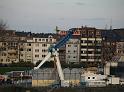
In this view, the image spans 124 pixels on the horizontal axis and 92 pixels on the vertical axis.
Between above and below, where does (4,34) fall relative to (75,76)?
above

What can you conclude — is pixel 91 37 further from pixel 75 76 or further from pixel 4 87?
pixel 4 87

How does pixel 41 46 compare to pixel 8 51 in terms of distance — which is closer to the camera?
pixel 8 51

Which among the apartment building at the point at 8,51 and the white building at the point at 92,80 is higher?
the apartment building at the point at 8,51

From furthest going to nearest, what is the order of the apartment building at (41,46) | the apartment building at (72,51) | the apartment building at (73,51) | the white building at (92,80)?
the apartment building at (41,46) → the apartment building at (73,51) → the apartment building at (72,51) → the white building at (92,80)

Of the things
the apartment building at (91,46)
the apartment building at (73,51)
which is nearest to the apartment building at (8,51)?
the apartment building at (73,51)

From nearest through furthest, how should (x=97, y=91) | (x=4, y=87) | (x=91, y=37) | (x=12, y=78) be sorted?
(x=4, y=87) → (x=97, y=91) → (x=12, y=78) → (x=91, y=37)

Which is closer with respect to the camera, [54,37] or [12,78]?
[12,78]

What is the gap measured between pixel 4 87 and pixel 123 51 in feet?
44.2

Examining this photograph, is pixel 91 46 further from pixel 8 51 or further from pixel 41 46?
pixel 8 51

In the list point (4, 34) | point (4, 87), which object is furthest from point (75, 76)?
point (4, 34)

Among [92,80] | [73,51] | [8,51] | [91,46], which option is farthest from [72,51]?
[92,80]

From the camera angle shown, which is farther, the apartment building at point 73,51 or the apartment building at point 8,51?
the apartment building at point 73,51

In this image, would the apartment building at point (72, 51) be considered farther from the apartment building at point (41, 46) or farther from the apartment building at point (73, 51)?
the apartment building at point (41, 46)

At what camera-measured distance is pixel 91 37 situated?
23.2 m
